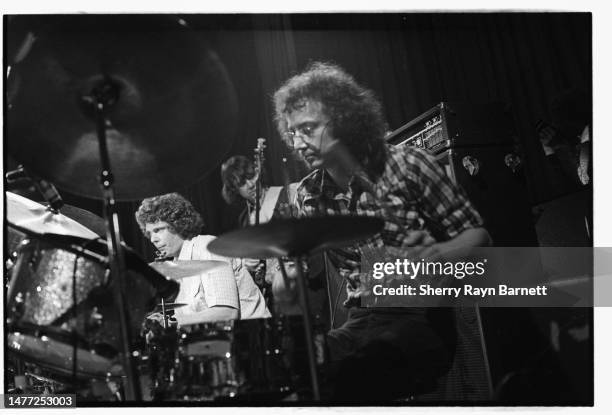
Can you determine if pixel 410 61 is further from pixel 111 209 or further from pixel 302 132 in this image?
pixel 111 209

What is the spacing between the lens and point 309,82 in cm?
311

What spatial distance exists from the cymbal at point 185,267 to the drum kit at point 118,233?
225mm

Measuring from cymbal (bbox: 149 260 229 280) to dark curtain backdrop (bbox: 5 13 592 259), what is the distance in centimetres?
14

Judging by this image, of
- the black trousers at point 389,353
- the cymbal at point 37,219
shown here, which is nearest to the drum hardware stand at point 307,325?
the black trousers at point 389,353

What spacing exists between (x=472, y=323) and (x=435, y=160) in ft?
2.44

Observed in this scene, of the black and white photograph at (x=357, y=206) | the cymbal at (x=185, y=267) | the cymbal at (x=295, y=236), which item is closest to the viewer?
the cymbal at (x=295, y=236)

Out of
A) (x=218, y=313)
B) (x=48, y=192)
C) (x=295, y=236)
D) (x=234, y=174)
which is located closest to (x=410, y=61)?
(x=234, y=174)

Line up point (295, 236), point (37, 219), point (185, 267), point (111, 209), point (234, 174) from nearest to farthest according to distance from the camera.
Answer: point (111, 209), point (295, 236), point (37, 219), point (185, 267), point (234, 174)

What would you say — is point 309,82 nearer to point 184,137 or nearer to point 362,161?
point 362,161

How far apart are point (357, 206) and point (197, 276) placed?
784 mm

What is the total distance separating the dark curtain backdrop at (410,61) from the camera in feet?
10.1

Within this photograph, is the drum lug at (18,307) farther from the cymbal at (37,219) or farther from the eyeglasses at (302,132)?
the eyeglasses at (302,132)

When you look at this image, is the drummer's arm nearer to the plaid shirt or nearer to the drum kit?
the drum kit

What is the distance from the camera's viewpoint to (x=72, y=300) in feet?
7.90
